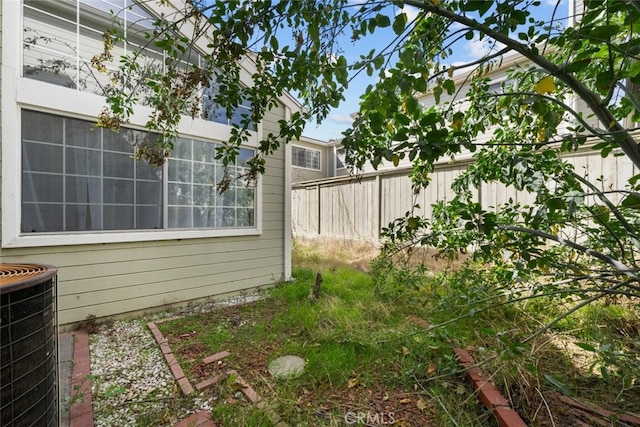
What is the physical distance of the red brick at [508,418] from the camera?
4.69ft

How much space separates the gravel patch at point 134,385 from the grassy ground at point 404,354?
17cm

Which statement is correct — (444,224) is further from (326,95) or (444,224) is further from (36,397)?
(36,397)

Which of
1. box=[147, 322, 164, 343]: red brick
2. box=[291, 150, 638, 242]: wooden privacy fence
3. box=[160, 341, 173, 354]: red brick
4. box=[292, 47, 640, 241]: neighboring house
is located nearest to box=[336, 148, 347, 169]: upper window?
box=[292, 47, 640, 241]: neighboring house

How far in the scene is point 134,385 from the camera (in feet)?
6.63

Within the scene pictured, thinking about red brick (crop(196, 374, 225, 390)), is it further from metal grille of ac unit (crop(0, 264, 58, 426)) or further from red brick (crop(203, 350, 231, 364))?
metal grille of ac unit (crop(0, 264, 58, 426))

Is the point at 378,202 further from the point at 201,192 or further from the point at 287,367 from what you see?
the point at 287,367

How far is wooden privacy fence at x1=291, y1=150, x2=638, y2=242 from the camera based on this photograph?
3.55 m

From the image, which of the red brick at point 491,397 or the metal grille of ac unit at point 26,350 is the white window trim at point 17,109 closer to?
the metal grille of ac unit at point 26,350

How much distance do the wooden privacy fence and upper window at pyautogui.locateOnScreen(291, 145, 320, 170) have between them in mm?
4251

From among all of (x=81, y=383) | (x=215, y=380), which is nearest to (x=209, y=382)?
(x=215, y=380)

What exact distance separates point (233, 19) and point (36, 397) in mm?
1803

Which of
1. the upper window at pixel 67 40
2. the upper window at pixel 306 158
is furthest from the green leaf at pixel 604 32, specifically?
the upper window at pixel 306 158

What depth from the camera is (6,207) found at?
246cm

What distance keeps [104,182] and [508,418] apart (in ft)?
13.1
